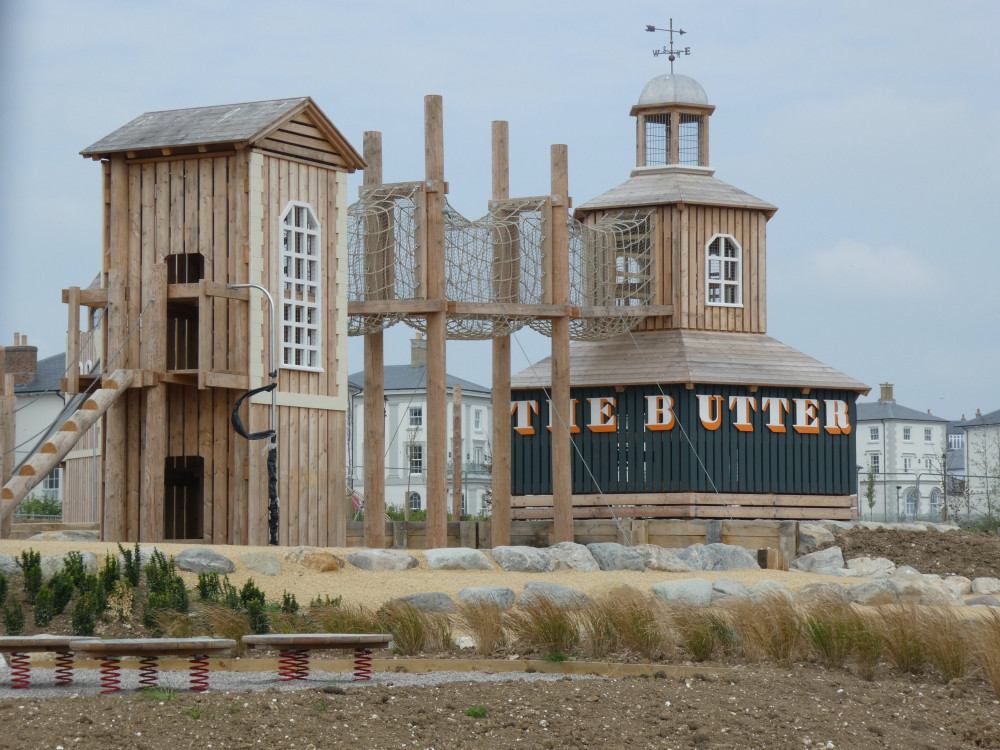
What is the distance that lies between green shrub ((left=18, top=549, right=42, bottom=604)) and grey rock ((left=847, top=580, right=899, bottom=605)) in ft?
31.4

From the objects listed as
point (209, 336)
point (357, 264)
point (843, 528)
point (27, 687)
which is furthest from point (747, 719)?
point (843, 528)

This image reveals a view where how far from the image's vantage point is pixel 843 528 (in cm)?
2511

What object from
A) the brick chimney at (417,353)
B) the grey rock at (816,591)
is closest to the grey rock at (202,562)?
the grey rock at (816,591)

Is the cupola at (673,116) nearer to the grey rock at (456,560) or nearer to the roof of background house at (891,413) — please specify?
the grey rock at (456,560)

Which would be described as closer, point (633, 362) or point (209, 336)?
point (209, 336)

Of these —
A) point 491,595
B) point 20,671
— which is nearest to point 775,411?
point 491,595

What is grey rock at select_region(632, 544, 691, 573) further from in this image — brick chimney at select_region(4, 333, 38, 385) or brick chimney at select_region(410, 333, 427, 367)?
brick chimney at select_region(410, 333, 427, 367)

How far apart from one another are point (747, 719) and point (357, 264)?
14.6 meters

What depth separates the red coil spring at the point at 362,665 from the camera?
1081 cm

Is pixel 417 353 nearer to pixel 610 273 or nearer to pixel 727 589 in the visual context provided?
pixel 610 273

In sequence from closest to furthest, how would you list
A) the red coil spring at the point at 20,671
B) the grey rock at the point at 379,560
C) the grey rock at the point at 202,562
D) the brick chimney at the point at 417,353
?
the red coil spring at the point at 20,671 → the grey rock at the point at 202,562 → the grey rock at the point at 379,560 → the brick chimney at the point at 417,353

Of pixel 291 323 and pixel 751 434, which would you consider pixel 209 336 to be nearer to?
pixel 291 323

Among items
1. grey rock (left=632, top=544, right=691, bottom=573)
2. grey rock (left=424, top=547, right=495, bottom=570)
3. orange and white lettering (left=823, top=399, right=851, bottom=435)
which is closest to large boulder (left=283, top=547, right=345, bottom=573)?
grey rock (left=424, top=547, right=495, bottom=570)

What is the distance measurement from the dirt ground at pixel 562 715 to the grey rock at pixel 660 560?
7109 mm
